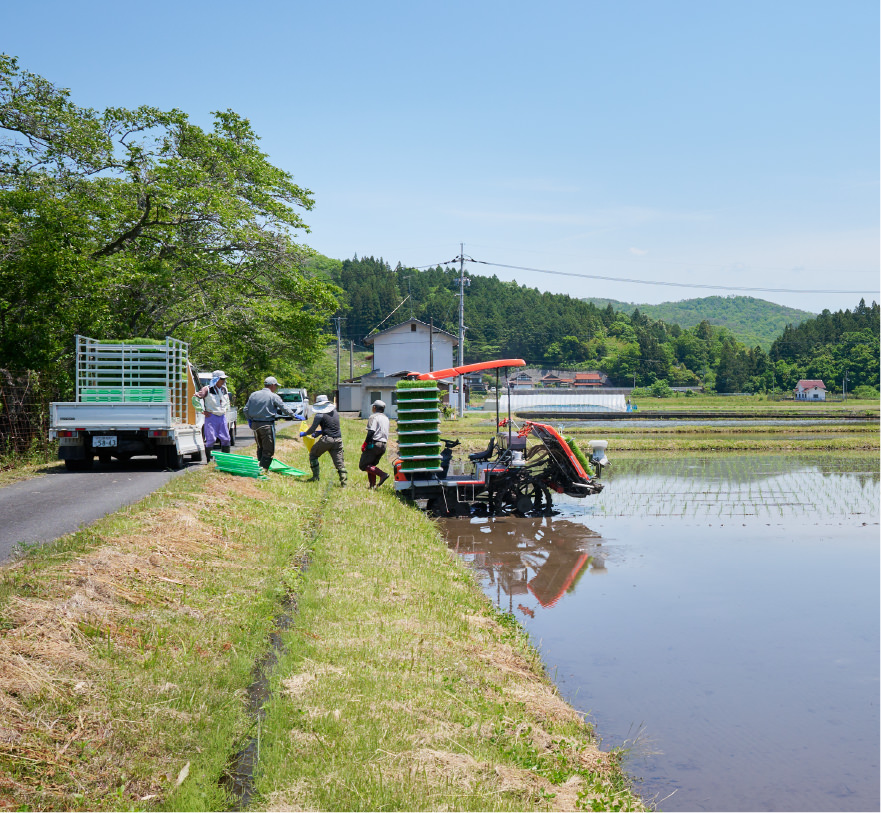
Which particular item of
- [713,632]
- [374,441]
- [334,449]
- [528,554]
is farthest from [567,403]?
[713,632]

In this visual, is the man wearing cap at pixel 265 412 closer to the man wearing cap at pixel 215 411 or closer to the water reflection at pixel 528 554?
the man wearing cap at pixel 215 411

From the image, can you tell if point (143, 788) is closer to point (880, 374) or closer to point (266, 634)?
point (266, 634)

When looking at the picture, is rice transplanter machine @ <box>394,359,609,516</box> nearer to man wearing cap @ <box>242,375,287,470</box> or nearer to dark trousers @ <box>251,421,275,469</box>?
man wearing cap @ <box>242,375,287,470</box>

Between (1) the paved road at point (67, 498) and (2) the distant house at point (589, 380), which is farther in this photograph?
(2) the distant house at point (589, 380)

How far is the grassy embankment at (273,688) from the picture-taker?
155 inches

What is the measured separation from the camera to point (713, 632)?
8.09 m

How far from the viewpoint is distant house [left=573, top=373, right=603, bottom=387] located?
121 m

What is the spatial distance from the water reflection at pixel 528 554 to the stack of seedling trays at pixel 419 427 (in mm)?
1224

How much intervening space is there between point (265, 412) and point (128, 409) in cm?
294

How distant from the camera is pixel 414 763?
4176 mm

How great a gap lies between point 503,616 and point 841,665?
3.08 metres

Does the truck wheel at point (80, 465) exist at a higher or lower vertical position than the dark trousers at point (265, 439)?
lower

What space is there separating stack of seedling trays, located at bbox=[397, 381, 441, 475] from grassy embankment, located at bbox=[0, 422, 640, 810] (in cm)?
559

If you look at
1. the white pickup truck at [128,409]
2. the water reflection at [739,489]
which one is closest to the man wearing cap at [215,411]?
the white pickup truck at [128,409]
